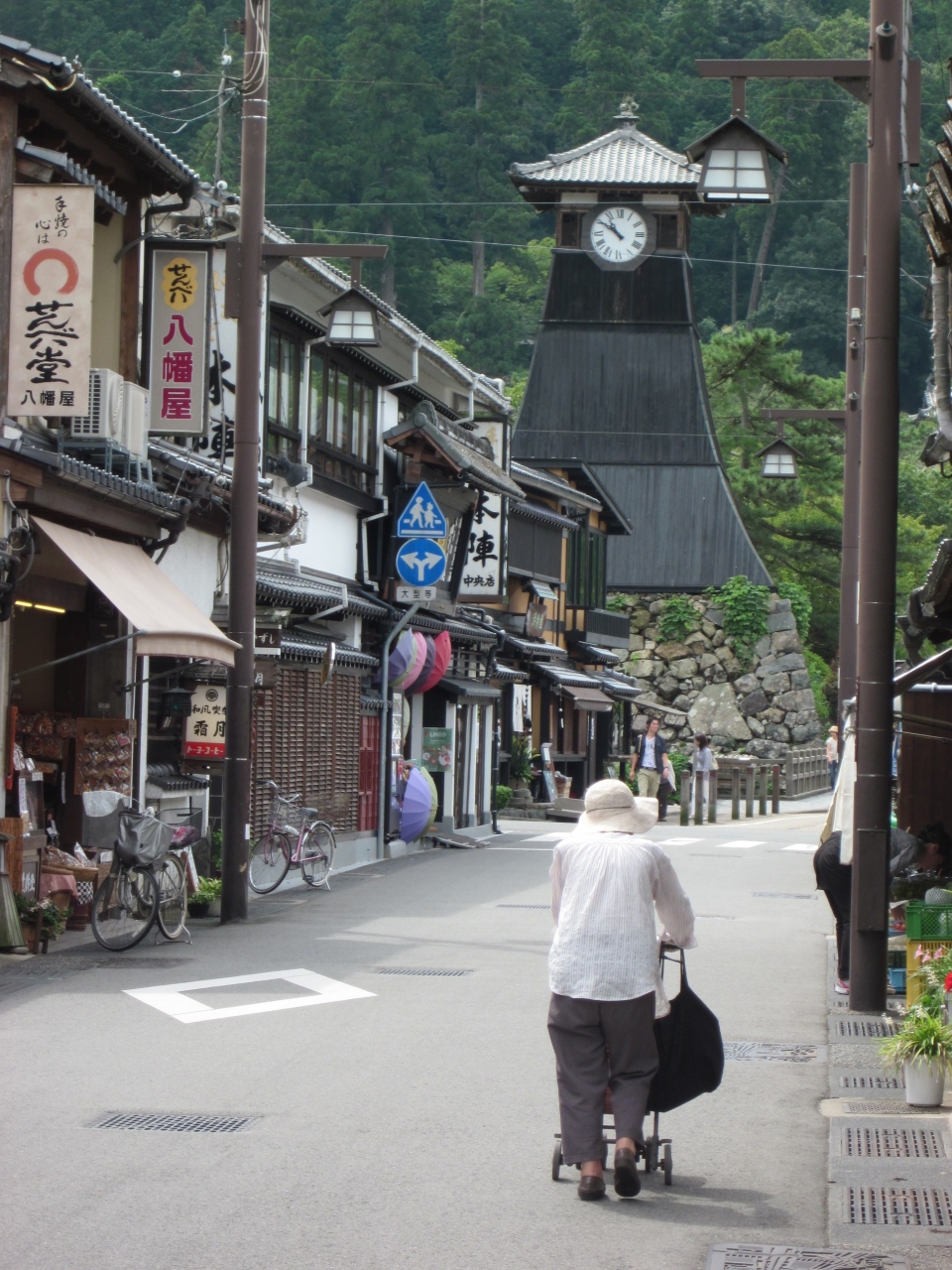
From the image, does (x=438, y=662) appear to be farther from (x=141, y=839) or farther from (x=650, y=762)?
(x=141, y=839)

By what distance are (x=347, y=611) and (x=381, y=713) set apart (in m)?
2.41

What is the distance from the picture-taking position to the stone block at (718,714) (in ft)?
163

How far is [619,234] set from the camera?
4981cm

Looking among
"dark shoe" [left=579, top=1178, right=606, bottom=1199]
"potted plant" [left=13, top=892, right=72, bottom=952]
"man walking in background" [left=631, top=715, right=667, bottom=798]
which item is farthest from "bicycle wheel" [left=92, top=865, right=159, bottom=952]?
"man walking in background" [left=631, top=715, right=667, bottom=798]

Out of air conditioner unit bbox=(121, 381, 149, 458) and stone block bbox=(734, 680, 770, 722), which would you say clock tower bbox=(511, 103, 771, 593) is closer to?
stone block bbox=(734, 680, 770, 722)

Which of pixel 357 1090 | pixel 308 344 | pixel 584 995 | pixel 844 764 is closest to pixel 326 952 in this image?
pixel 844 764

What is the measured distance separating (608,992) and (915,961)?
154 inches

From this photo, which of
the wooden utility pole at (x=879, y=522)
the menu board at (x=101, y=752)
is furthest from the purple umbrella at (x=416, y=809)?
the wooden utility pole at (x=879, y=522)

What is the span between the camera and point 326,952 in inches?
547

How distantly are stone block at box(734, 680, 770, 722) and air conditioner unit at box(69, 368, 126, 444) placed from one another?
121ft

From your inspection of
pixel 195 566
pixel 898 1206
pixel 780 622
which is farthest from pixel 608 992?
pixel 780 622

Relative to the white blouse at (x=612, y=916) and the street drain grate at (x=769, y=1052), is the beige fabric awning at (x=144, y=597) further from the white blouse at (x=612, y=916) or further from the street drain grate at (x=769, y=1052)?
the white blouse at (x=612, y=916)

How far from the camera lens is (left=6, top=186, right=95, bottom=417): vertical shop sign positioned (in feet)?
43.4

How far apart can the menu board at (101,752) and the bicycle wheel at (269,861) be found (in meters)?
3.44
